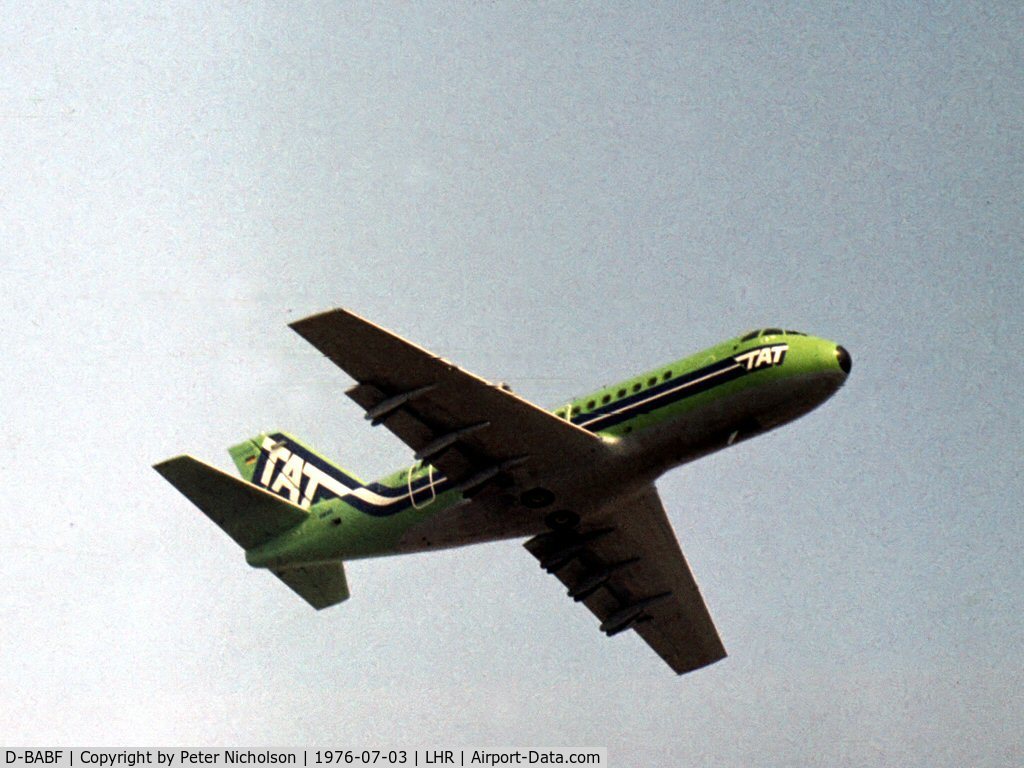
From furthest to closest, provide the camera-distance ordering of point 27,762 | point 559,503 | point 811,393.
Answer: point 559,503, point 811,393, point 27,762

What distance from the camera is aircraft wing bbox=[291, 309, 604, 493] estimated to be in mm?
32125

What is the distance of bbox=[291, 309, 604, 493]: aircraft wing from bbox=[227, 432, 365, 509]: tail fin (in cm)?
603

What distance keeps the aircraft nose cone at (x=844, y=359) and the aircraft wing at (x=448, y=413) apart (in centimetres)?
704

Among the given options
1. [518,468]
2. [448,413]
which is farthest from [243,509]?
[518,468]

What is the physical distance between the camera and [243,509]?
39094 millimetres

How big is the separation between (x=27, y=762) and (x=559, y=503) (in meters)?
15.9

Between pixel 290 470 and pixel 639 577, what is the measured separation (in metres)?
12.6

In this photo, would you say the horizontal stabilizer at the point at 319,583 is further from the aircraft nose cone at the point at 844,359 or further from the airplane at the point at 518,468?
the aircraft nose cone at the point at 844,359

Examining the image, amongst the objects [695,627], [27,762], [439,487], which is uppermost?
[439,487]

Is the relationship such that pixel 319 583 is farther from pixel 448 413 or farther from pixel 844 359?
pixel 844 359

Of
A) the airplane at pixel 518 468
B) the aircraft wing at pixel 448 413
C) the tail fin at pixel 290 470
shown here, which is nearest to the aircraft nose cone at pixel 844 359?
the airplane at pixel 518 468

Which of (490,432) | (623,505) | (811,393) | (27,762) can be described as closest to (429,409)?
(490,432)

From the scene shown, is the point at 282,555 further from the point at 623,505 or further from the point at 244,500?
the point at 623,505

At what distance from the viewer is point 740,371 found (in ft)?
113
